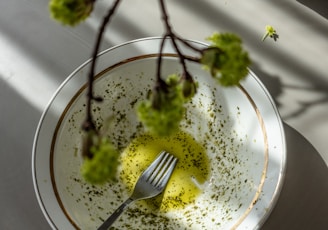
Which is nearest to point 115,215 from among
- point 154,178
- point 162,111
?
point 154,178

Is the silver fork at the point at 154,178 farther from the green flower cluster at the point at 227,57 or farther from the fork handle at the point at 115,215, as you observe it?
the green flower cluster at the point at 227,57

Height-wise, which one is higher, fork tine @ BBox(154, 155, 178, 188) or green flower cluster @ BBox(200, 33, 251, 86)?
fork tine @ BBox(154, 155, 178, 188)

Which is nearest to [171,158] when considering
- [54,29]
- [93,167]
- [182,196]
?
[182,196]

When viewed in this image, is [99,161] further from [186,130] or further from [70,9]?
[186,130]

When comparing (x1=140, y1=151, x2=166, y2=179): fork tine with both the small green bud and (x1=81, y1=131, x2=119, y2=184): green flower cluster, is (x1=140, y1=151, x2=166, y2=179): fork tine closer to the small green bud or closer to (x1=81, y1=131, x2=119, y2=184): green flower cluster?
the small green bud

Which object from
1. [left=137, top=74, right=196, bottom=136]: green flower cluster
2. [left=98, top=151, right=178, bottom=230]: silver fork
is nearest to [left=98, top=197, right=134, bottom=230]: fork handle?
[left=98, top=151, right=178, bottom=230]: silver fork

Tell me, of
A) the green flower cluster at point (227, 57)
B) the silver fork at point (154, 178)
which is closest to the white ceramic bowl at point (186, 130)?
the silver fork at point (154, 178)
